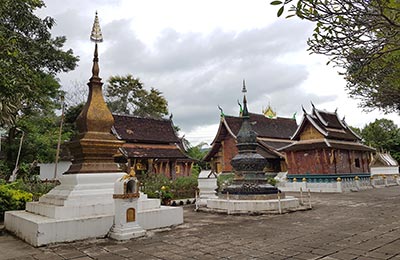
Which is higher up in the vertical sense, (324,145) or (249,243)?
(324,145)

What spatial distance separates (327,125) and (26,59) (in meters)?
21.2

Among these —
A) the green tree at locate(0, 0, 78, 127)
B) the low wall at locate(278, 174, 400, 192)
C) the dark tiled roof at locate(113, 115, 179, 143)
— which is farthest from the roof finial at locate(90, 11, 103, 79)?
the dark tiled roof at locate(113, 115, 179, 143)

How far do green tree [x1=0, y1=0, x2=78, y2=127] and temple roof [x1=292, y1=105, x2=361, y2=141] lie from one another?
17984 millimetres

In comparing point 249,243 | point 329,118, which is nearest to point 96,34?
point 249,243

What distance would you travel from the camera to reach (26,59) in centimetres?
1154

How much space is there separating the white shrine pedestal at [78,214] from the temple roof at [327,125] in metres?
18.8

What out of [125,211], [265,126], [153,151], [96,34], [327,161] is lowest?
[125,211]

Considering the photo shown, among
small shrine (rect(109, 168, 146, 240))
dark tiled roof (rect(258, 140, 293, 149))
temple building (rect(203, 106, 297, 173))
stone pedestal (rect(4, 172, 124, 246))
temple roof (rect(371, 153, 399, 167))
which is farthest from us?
temple roof (rect(371, 153, 399, 167))

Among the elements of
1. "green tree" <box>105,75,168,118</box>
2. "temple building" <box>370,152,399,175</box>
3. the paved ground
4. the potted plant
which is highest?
"green tree" <box>105,75,168,118</box>

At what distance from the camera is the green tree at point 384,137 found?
4194cm

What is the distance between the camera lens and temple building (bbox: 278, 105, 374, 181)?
23.0 m

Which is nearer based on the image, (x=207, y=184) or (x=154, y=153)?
(x=207, y=184)

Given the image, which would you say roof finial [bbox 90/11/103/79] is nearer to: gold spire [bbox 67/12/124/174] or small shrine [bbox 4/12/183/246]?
small shrine [bbox 4/12/183/246]

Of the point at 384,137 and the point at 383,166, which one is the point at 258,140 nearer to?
the point at 383,166
